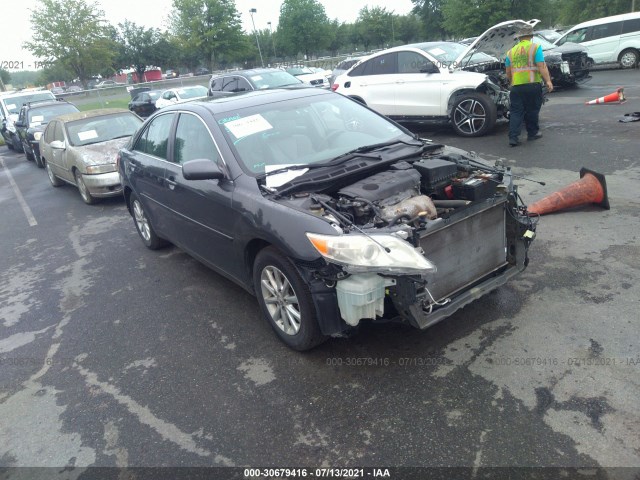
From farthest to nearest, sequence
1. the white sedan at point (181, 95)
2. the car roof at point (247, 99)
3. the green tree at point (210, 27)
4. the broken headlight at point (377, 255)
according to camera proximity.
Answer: the green tree at point (210, 27), the white sedan at point (181, 95), the car roof at point (247, 99), the broken headlight at point (377, 255)

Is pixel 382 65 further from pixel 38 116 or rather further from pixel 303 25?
pixel 303 25

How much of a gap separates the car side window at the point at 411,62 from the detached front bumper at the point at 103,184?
20.8ft

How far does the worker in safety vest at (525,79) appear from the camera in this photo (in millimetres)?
7973

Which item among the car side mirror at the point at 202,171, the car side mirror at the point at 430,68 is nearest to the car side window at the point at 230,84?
the car side mirror at the point at 430,68

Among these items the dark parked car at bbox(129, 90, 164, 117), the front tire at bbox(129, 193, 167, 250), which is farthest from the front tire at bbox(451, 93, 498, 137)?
the dark parked car at bbox(129, 90, 164, 117)

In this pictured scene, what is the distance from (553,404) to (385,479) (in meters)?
1.10

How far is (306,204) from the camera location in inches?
132

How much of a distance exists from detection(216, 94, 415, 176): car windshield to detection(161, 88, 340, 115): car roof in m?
0.09

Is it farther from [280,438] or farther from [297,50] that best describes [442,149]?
[297,50]

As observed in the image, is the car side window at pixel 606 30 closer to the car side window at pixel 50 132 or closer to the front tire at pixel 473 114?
the front tire at pixel 473 114

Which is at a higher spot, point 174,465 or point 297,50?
point 297,50

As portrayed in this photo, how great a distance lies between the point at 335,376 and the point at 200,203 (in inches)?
77.2

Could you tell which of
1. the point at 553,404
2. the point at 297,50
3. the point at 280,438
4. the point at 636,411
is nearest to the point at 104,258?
the point at 280,438

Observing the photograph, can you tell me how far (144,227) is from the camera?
6184 millimetres
